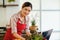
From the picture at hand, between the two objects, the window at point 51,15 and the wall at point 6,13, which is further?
the window at point 51,15

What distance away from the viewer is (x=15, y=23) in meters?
2.08

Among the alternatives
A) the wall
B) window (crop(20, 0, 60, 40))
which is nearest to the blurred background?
window (crop(20, 0, 60, 40))

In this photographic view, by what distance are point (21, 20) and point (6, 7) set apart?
1732mm

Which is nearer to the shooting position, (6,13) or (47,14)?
(6,13)

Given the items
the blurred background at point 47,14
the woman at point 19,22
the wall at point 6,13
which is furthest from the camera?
the blurred background at point 47,14

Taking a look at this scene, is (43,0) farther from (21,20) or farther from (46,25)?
(21,20)

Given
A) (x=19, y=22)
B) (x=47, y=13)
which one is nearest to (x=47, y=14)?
(x=47, y=13)

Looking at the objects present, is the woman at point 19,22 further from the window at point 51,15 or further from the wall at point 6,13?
the window at point 51,15

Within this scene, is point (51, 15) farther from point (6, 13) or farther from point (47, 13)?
point (6, 13)

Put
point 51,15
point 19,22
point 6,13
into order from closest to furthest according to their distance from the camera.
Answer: point 19,22, point 6,13, point 51,15

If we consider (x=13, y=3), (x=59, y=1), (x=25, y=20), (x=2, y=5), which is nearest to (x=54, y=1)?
(x=59, y=1)

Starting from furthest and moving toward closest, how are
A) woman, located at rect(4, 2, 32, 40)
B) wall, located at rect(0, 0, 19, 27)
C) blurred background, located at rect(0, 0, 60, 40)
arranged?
blurred background, located at rect(0, 0, 60, 40), wall, located at rect(0, 0, 19, 27), woman, located at rect(4, 2, 32, 40)

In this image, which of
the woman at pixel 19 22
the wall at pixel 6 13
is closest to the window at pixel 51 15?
the wall at pixel 6 13

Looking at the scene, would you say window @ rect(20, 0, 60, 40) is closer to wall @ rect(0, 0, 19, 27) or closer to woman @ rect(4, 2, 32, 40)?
wall @ rect(0, 0, 19, 27)
